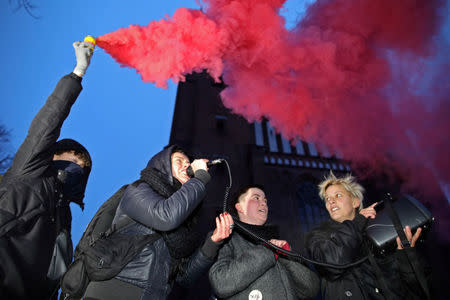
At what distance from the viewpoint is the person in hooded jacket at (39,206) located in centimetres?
187

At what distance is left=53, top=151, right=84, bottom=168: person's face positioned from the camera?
2761 mm

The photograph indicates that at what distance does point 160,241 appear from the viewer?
89.3 inches

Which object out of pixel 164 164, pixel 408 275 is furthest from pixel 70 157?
pixel 408 275

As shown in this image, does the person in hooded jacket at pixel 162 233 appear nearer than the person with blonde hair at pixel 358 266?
Yes

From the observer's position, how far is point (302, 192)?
55.3 feet

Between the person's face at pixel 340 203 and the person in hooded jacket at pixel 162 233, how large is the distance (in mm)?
1858

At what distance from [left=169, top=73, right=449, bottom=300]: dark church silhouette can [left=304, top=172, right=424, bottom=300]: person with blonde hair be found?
432 inches

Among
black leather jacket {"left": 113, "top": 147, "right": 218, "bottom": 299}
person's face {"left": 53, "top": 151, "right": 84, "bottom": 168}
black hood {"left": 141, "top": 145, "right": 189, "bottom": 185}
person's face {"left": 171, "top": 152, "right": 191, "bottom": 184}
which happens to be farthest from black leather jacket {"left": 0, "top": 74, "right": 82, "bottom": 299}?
person's face {"left": 171, "top": 152, "right": 191, "bottom": 184}

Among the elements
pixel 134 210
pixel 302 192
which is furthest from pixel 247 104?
pixel 302 192

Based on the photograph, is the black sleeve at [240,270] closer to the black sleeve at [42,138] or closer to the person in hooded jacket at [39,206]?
the person in hooded jacket at [39,206]

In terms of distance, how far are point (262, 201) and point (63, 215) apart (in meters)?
2.21

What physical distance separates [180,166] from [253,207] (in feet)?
3.42

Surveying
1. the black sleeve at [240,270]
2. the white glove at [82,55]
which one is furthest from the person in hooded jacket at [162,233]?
the white glove at [82,55]

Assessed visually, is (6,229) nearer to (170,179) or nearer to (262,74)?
(170,179)
